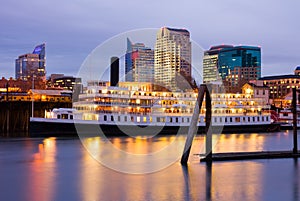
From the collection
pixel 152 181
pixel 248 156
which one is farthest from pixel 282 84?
pixel 152 181

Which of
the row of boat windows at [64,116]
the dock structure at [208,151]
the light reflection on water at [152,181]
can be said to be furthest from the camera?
the row of boat windows at [64,116]

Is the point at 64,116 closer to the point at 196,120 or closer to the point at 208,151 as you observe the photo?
the point at 208,151

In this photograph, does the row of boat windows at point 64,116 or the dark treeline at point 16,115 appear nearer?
the row of boat windows at point 64,116

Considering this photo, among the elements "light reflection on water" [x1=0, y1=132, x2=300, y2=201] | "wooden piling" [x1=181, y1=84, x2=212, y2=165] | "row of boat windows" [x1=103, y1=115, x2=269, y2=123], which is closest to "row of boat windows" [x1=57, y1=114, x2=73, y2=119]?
"row of boat windows" [x1=103, y1=115, x2=269, y2=123]

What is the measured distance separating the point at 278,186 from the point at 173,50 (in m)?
88.7

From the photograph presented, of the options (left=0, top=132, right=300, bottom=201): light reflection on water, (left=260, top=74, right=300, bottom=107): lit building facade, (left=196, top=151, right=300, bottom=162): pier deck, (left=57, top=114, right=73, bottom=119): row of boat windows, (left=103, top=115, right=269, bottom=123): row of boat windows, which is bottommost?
(left=0, top=132, right=300, bottom=201): light reflection on water

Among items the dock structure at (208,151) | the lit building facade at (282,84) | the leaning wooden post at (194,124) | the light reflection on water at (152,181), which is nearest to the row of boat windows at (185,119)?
the light reflection on water at (152,181)

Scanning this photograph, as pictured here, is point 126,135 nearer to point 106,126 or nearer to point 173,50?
point 106,126

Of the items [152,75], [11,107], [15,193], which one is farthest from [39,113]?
[15,193]

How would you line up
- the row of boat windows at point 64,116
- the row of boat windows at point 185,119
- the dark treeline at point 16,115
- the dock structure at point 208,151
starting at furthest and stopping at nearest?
the dark treeline at point 16,115, the row of boat windows at point 185,119, the row of boat windows at point 64,116, the dock structure at point 208,151

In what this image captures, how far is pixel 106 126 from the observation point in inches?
2340

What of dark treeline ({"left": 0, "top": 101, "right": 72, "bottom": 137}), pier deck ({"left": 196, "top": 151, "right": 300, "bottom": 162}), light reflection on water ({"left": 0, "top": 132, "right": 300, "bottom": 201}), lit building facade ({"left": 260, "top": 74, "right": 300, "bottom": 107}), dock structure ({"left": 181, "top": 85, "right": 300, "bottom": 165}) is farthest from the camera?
lit building facade ({"left": 260, "top": 74, "right": 300, "bottom": 107})

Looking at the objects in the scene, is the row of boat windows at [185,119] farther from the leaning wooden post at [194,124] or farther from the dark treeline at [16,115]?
the leaning wooden post at [194,124]

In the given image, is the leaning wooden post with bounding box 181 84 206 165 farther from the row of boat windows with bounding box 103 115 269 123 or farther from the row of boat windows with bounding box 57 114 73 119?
the row of boat windows with bounding box 57 114 73 119
